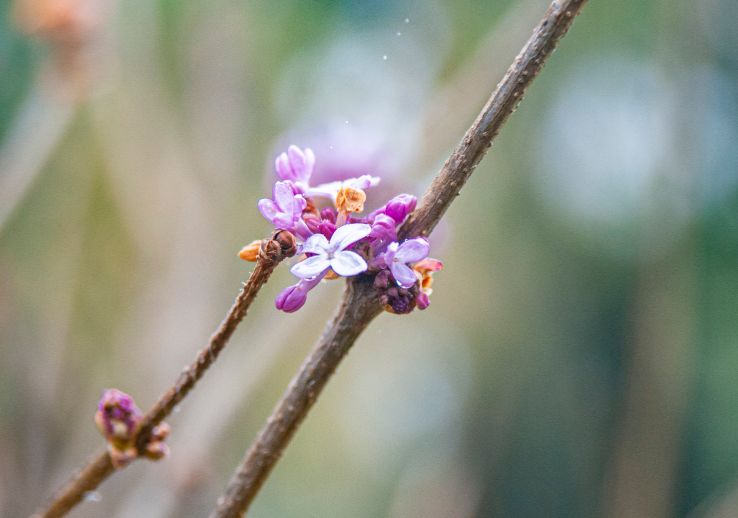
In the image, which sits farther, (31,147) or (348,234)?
(31,147)

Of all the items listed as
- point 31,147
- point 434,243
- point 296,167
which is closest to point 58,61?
point 31,147

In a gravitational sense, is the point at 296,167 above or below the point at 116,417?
above

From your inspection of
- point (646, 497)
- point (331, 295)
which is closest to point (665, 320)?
point (646, 497)

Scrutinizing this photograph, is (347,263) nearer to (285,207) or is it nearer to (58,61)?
(285,207)

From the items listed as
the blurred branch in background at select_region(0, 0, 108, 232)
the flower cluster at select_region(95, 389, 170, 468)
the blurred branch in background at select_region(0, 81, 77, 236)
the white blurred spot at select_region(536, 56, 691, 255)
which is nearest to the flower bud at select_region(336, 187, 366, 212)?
the flower cluster at select_region(95, 389, 170, 468)

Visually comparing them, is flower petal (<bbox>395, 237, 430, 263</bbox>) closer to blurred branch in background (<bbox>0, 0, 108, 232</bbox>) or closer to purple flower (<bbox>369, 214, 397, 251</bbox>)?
purple flower (<bbox>369, 214, 397, 251</bbox>)

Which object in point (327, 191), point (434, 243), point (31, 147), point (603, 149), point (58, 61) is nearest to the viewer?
point (327, 191)

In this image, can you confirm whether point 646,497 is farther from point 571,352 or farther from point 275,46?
point 571,352
